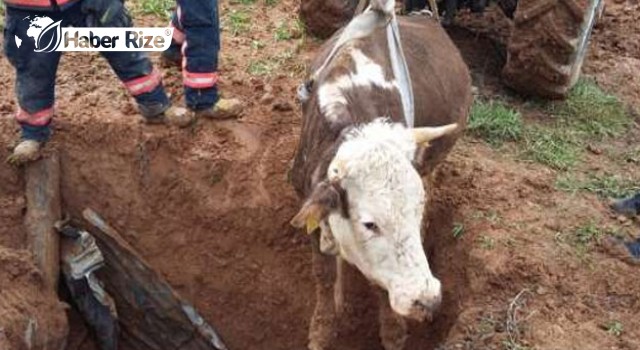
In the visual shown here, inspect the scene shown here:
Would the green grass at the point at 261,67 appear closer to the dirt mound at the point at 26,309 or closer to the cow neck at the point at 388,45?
the cow neck at the point at 388,45

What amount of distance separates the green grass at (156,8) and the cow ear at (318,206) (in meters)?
3.30

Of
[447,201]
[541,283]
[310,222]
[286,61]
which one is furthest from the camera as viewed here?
[286,61]

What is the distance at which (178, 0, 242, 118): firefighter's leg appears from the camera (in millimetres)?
A: 4879

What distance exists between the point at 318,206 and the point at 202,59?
1.93 metres

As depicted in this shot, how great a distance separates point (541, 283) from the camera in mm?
4305

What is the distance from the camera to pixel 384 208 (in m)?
3.38

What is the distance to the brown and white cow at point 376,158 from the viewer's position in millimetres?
3406

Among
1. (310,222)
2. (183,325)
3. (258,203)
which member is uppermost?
(310,222)

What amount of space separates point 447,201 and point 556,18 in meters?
1.38

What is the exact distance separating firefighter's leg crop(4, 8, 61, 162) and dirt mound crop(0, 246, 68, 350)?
2.04ft

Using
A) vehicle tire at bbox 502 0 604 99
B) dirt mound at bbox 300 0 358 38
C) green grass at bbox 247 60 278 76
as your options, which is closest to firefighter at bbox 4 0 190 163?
green grass at bbox 247 60 278 76

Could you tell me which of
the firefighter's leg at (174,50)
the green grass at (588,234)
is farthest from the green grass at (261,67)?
the green grass at (588,234)

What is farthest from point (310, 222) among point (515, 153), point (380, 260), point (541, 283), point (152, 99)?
point (515, 153)

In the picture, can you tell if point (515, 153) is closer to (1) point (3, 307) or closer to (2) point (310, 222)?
(2) point (310, 222)
